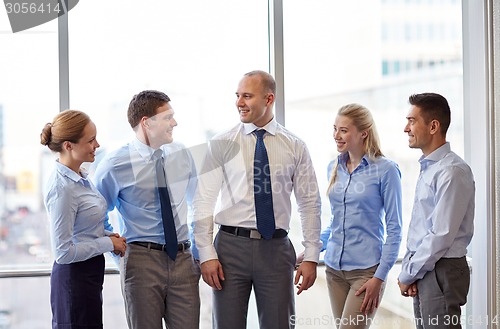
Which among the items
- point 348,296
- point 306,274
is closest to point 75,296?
point 306,274

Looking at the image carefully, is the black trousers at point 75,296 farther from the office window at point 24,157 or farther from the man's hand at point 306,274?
the man's hand at point 306,274

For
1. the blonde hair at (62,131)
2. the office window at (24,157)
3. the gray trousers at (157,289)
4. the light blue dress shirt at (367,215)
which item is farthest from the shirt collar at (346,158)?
the office window at (24,157)

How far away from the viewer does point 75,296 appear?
2.69 metres

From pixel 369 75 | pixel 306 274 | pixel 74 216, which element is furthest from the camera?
pixel 369 75

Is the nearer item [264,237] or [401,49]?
[264,237]

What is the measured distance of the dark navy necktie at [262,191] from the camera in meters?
2.91

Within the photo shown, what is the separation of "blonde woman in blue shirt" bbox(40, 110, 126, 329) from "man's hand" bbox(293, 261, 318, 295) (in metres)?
0.78

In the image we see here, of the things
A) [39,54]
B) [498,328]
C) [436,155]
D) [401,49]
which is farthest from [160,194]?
[498,328]

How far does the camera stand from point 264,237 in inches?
114

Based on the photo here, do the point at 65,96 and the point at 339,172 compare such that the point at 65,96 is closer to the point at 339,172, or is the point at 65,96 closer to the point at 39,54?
the point at 39,54

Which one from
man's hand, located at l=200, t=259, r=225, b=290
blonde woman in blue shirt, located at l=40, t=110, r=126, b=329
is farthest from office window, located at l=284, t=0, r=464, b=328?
blonde woman in blue shirt, located at l=40, t=110, r=126, b=329

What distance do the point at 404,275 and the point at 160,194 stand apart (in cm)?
111

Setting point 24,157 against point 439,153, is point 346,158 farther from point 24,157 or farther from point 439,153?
point 24,157

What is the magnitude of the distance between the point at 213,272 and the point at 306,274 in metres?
0.42
